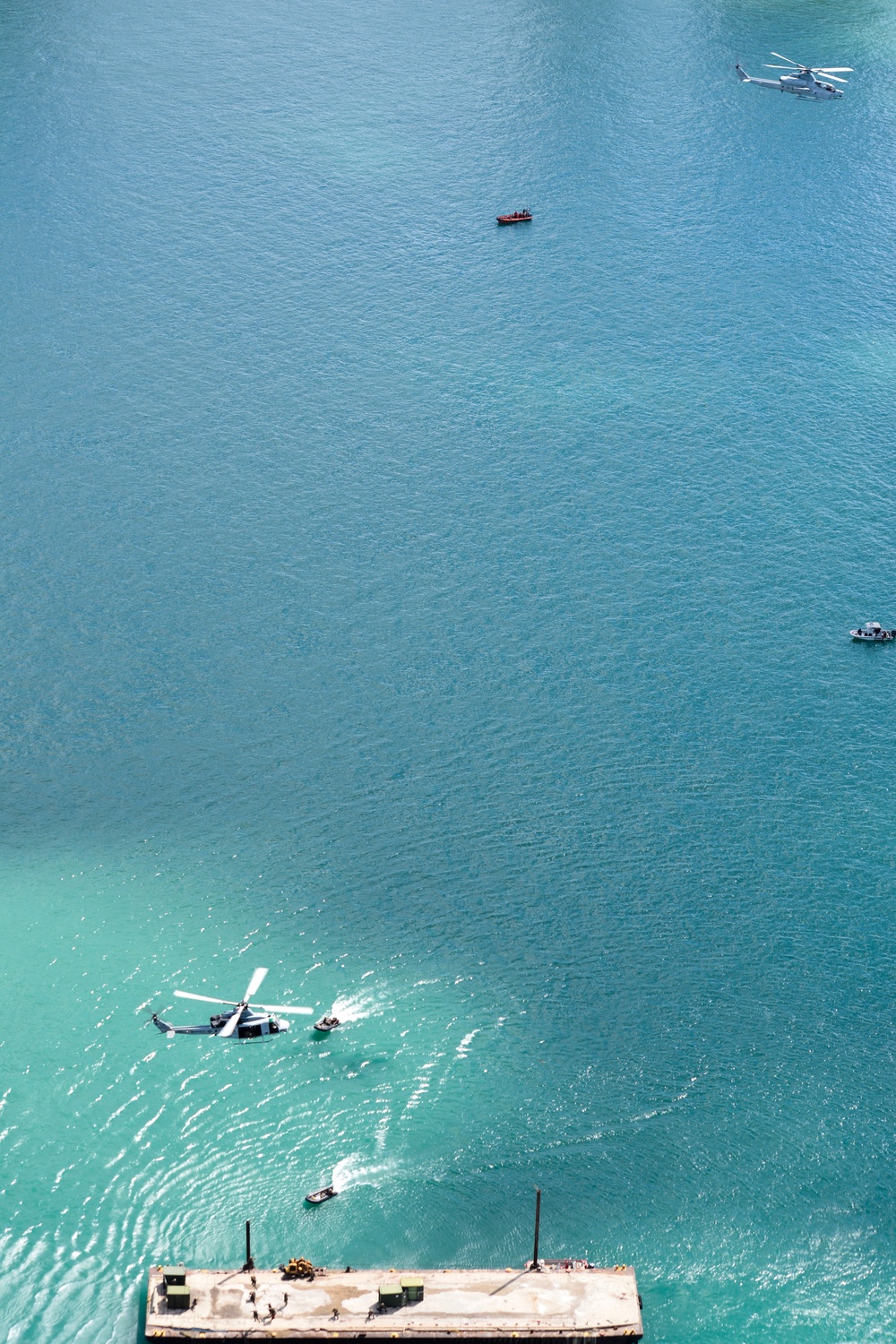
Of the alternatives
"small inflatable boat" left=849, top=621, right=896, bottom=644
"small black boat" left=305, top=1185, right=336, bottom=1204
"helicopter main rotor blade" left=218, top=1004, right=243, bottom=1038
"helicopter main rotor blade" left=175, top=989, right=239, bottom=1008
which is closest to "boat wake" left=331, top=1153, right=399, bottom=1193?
"small black boat" left=305, top=1185, right=336, bottom=1204

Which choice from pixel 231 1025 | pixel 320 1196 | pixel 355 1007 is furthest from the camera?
pixel 355 1007

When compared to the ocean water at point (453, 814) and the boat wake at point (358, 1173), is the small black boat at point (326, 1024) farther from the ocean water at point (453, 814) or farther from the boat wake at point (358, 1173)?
the boat wake at point (358, 1173)

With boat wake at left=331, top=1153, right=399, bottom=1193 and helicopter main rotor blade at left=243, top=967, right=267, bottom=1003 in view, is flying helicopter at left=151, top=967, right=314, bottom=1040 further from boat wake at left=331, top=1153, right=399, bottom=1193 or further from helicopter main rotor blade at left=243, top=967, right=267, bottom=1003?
boat wake at left=331, top=1153, right=399, bottom=1193

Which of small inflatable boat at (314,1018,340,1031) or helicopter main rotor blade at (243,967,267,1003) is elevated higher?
helicopter main rotor blade at (243,967,267,1003)

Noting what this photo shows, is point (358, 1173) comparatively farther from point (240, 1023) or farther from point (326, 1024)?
point (240, 1023)

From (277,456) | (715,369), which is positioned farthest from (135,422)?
(715,369)

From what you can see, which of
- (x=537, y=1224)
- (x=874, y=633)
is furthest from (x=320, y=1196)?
(x=874, y=633)

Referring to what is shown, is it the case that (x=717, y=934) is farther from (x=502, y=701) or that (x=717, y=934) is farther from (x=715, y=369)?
(x=715, y=369)

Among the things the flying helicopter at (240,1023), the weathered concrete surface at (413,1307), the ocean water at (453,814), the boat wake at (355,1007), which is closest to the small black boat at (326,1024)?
the boat wake at (355,1007)
